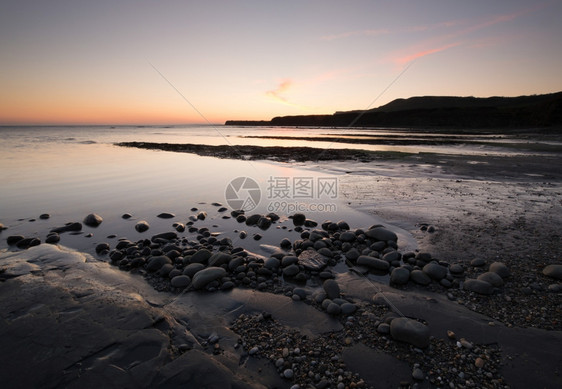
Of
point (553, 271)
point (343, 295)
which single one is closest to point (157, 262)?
point (343, 295)

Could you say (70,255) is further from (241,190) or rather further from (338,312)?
(241,190)

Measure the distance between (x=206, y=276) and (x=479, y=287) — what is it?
202 inches

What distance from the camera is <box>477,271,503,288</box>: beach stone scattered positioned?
514 cm

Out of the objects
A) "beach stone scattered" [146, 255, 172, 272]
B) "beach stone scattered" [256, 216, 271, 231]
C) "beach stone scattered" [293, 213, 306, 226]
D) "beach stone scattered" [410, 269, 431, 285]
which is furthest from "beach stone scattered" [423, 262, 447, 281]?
"beach stone scattered" [146, 255, 172, 272]

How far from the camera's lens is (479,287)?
5.03 m

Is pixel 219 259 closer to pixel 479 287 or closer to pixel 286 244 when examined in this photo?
pixel 286 244

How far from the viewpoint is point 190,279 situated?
5.61 meters

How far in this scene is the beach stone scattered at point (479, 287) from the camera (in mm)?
4973

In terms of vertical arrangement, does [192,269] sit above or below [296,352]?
above

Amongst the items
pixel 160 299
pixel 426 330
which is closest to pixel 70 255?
pixel 160 299

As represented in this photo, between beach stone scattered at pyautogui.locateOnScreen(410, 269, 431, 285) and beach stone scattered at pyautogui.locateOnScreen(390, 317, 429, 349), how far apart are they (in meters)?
1.58

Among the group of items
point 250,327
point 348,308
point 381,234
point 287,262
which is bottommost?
point 250,327

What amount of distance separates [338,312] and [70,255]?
621 cm

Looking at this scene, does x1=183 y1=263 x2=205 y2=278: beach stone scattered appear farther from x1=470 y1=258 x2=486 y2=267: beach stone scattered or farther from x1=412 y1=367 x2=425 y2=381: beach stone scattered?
x1=470 y1=258 x2=486 y2=267: beach stone scattered
